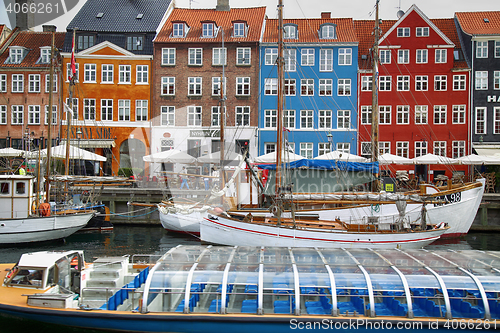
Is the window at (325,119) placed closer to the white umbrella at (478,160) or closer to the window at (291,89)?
the window at (291,89)

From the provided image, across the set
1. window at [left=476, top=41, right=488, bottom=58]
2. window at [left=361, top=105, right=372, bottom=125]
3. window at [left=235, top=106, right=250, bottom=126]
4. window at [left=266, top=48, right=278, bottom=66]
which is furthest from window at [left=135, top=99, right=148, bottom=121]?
window at [left=476, top=41, right=488, bottom=58]

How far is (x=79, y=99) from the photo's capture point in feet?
119

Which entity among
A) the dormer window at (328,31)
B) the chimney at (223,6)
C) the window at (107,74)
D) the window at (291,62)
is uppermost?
the chimney at (223,6)

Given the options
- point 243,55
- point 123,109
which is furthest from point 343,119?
point 123,109

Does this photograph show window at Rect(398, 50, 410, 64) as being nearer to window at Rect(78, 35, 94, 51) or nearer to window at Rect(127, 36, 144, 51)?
window at Rect(127, 36, 144, 51)

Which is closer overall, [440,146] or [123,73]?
[440,146]

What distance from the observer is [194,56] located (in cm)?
3647

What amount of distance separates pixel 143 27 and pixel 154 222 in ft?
61.6

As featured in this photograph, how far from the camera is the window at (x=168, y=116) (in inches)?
1428

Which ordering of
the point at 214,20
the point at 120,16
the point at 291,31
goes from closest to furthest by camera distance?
the point at 291,31, the point at 120,16, the point at 214,20

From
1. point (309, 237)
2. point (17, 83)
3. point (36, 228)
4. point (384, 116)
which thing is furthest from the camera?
point (17, 83)

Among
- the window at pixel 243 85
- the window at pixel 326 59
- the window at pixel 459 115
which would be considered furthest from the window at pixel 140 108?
the window at pixel 459 115

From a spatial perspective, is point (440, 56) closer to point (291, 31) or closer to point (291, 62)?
point (291, 62)

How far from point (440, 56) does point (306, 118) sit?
12442 mm
